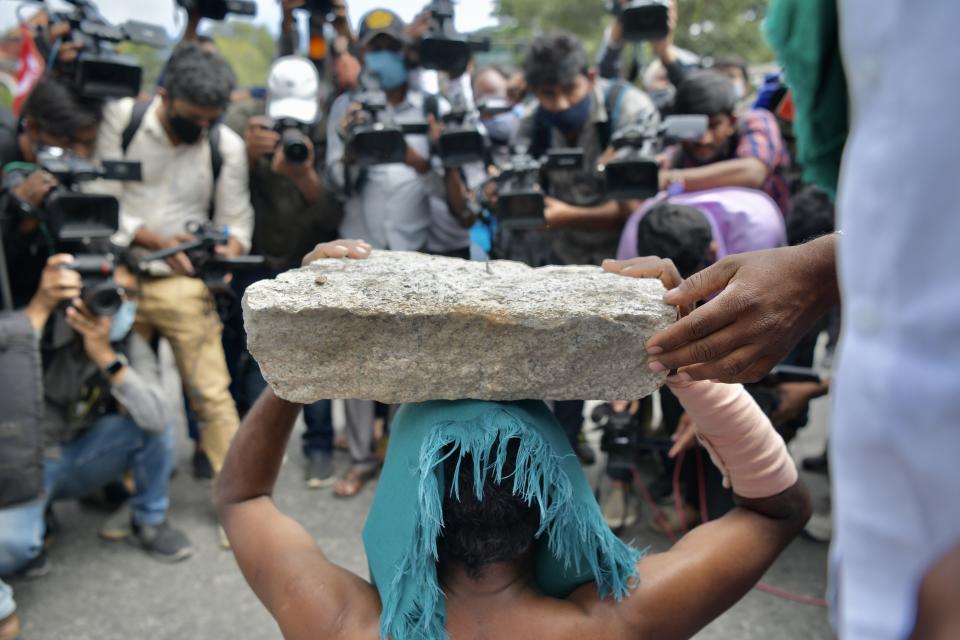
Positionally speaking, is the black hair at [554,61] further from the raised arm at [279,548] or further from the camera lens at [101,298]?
the raised arm at [279,548]

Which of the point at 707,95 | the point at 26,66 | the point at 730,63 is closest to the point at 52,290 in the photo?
the point at 26,66

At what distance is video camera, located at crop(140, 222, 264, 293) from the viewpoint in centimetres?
317

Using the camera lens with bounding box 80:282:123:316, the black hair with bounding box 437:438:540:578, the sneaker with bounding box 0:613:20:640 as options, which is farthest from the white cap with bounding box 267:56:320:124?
the black hair with bounding box 437:438:540:578

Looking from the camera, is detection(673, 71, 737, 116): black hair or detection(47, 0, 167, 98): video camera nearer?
detection(47, 0, 167, 98): video camera

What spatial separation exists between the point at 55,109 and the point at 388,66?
1481 millimetres

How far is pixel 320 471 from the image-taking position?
3793 millimetres

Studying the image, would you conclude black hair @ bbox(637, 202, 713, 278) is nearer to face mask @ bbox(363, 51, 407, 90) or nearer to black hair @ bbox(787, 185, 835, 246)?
black hair @ bbox(787, 185, 835, 246)

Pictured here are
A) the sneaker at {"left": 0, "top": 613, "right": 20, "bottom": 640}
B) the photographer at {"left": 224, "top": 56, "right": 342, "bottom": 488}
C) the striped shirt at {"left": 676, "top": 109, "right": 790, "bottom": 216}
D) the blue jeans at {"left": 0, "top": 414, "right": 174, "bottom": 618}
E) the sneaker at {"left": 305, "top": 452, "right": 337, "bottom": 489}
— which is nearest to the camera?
the sneaker at {"left": 0, "top": 613, "right": 20, "bottom": 640}

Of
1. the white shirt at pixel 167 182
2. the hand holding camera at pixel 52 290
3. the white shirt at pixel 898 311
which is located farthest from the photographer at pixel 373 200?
the white shirt at pixel 898 311

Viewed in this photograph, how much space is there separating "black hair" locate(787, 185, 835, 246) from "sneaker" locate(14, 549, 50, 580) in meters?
3.37

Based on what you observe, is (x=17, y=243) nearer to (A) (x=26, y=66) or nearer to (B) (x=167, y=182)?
(B) (x=167, y=182)

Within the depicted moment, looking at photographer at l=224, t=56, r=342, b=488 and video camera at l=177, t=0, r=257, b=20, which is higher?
video camera at l=177, t=0, r=257, b=20

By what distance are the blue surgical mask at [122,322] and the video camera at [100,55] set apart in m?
0.89

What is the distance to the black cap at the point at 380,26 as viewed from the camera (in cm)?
380
